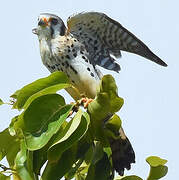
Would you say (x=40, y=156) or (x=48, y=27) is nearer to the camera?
(x=40, y=156)

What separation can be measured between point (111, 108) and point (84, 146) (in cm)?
33

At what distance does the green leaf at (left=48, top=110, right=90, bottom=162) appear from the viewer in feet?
11.4

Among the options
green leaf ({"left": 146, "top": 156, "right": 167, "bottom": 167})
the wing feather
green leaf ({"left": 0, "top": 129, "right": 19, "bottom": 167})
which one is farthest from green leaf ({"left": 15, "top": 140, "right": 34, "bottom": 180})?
the wing feather

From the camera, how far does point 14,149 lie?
4035 mm

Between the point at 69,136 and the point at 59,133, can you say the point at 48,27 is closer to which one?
the point at 59,133

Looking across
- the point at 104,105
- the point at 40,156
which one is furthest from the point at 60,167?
the point at 104,105

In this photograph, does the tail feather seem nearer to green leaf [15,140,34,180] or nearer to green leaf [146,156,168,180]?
green leaf [146,156,168,180]

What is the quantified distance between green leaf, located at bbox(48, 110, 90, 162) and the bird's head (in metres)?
2.32

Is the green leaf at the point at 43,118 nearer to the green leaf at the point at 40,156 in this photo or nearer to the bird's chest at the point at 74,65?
the green leaf at the point at 40,156

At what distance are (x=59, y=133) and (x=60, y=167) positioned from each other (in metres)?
0.20

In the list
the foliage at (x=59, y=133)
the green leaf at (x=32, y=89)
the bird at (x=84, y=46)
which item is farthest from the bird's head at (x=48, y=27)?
the green leaf at (x=32, y=89)

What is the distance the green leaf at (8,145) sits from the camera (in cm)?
401

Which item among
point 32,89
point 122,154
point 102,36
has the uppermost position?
point 32,89

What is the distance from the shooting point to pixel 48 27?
5816 mm
